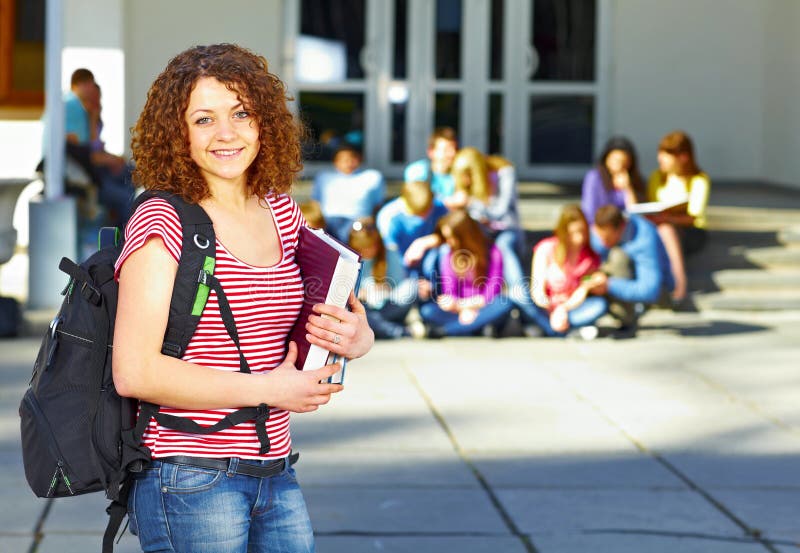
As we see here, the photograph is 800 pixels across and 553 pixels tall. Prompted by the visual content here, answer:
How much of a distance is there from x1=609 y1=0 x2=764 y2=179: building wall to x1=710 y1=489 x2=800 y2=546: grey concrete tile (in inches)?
425

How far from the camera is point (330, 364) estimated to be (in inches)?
101

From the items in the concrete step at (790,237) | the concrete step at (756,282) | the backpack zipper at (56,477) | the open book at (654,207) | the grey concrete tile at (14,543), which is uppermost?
the open book at (654,207)

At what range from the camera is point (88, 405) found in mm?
2520

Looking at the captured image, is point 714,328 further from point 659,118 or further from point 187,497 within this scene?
point 187,497

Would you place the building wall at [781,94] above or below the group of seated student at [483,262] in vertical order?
above

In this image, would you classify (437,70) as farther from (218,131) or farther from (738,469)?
(218,131)

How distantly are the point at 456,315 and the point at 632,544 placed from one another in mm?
4517

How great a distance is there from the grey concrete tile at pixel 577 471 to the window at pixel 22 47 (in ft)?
44.1

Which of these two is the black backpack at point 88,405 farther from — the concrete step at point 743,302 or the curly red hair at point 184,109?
the concrete step at point 743,302

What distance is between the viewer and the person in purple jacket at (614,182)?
412 inches

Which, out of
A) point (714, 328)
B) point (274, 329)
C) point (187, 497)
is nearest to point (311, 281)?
point (274, 329)

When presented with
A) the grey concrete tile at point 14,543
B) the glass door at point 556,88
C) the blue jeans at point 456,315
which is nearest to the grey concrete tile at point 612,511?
the grey concrete tile at point 14,543

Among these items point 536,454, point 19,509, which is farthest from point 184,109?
point 536,454

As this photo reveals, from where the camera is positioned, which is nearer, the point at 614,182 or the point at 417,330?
the point at 417,330
